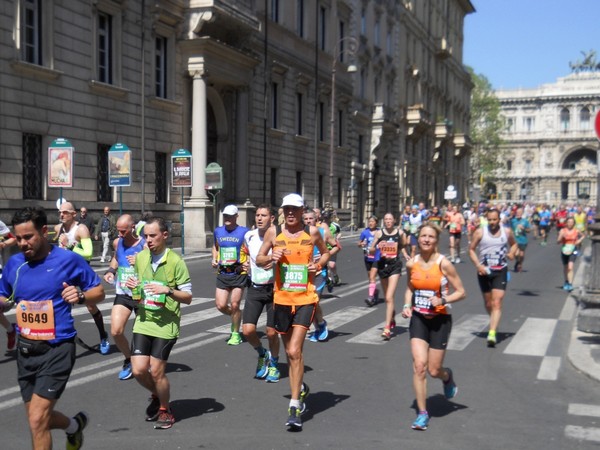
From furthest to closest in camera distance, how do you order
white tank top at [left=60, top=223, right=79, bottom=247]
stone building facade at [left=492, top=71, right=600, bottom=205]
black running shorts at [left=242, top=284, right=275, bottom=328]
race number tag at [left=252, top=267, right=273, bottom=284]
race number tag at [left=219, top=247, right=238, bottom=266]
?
stone building facade at [left=492, top=71, right=600, bottom=205]
race number tag at [left=219, top=247, right=238, bottom=266]
white tank top at [left=60, top=223, right=79, bottom=247]
race number tag at [left=252, top=267, right=273, bottom=284]
black running shorts at [left=242, top=284, right=275, bottom=328]

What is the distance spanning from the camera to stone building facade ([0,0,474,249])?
21250 mm

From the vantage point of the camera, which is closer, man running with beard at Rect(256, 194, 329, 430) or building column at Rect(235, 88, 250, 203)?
man running with beard at Rect(256, 194, 329, 430)

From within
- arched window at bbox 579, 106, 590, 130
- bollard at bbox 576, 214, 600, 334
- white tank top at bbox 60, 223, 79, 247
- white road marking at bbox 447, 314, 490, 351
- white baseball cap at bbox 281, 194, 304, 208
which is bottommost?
white road marking at bbox 447, 314, 490, 351

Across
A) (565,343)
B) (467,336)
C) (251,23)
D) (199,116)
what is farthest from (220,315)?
(251,23)

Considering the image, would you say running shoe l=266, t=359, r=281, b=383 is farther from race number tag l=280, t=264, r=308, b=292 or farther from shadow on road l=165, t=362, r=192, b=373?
race number tag l=280, t=264, r=308, b=292

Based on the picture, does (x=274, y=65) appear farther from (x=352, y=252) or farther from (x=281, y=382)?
(x=281, y=382)

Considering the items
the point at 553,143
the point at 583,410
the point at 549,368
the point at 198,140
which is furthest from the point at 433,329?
the point at 553,143

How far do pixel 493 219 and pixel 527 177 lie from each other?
125231 mm

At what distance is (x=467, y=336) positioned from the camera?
10.9m

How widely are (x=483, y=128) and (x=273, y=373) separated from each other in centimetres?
8911

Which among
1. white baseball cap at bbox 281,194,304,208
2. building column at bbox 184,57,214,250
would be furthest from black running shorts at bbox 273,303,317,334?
building column at bbox 184,57,214,250

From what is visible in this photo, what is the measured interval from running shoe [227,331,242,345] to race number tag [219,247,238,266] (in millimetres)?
987

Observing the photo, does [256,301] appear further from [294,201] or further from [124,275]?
[294,201]

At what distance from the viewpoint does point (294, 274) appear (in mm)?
6633
